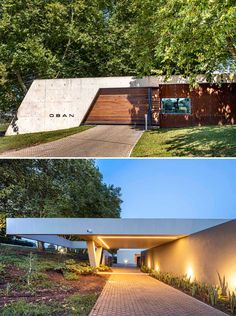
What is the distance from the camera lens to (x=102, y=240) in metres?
20.9

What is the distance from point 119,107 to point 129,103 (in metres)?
0.47

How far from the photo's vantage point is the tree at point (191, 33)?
9.20 meters

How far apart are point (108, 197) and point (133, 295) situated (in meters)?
17.4

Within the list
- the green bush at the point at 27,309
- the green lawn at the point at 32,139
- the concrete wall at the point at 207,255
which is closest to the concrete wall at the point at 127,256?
the concrete wall at the point at 207,255

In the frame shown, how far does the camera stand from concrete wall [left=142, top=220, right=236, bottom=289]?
10055 millimetres

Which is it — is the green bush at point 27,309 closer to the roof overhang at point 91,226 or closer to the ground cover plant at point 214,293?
the ground cover plant at point 214,293

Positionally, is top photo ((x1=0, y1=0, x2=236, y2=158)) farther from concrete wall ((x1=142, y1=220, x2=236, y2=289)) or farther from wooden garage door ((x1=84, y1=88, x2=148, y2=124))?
concrete wall ((x1=142, y1=220, x2=236, y2=289))

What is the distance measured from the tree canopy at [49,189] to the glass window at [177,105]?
758cm

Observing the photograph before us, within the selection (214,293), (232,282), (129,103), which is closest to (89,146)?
(129,103)

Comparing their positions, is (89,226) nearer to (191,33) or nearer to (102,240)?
(102,240)

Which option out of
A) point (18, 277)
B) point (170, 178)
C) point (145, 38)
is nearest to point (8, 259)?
point (18, 277)

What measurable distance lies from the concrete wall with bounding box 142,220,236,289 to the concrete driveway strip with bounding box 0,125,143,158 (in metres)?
3.55

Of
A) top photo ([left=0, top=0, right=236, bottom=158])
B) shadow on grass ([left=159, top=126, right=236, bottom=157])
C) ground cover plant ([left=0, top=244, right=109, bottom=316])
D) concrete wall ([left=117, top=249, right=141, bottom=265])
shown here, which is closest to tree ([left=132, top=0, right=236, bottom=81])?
top photo ([left=0, top=0, right=236, bottom=158])

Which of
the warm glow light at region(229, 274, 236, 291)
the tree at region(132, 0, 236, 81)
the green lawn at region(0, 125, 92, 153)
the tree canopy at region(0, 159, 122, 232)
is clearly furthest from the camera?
the tree canopy at region(0, 159, 122, 232)
